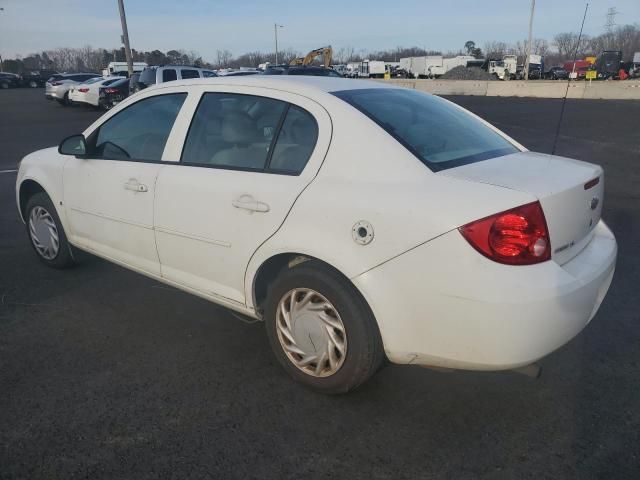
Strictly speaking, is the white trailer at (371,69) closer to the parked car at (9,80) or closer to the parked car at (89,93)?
the parked car at (9,80)

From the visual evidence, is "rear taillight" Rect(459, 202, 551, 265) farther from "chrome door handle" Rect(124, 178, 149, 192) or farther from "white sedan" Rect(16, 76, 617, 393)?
"chrome door handle" Rect(124, 178, 149, 192)

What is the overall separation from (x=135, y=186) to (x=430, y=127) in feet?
6.35

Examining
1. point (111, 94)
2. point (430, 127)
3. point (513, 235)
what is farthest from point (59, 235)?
point (111, 94)

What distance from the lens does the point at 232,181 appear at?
2963 millimetres

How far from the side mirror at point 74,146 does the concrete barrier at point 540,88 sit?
2221 cm

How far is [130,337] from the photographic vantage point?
345cm

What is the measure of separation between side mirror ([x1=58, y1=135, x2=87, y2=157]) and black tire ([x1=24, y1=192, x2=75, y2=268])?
1.99 feet

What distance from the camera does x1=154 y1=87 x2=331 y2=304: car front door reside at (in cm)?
279

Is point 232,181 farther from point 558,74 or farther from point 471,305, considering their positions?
point 558,74

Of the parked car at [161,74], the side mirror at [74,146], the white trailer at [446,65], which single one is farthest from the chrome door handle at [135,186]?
the white trailer at [446,65]

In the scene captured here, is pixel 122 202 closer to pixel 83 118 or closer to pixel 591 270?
pixel 591 270

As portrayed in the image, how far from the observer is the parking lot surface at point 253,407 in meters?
2.30

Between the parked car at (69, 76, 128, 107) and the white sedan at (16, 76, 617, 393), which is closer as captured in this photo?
the white sedan at (16, 76, 617, 393)

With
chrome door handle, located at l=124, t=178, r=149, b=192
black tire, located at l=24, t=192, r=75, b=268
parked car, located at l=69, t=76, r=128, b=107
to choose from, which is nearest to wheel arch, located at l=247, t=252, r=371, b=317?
chrome door handle, located at l=124, t=178, r=149, b=192
